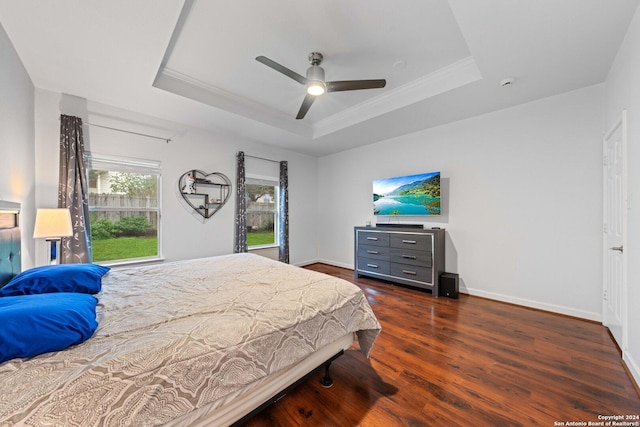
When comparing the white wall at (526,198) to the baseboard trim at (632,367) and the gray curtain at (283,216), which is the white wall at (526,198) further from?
the gray curtain at (283,216)

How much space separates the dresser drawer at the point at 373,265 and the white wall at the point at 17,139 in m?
4.18

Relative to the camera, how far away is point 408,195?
161 inches

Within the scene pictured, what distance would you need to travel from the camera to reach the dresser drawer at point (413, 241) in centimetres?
361

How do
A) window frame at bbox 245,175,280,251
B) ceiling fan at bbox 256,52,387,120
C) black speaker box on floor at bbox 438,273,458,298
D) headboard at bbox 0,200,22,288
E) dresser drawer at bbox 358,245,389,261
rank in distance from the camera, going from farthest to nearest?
1. window frame at bbox 245,175,280,251
2. dresser drawer at bbox 358,245,389,261
3. black speaker box on floor at bbox 438,273,458,298
4. ceiling fan at bbox 256,52,387,120
5. headboard at bbox 0,200,22,288

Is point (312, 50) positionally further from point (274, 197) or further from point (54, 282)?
point (274, 197)

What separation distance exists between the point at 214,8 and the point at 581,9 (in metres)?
2.69

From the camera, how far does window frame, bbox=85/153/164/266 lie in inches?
122

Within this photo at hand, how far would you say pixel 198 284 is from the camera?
1942 millimetres

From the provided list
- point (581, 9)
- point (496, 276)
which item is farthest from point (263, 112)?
point (496, 276)

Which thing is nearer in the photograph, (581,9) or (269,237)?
(581,9)

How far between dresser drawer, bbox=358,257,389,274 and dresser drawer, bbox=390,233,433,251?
38cm

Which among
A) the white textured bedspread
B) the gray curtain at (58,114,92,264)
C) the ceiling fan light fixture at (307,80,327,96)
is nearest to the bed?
the white textured bedspread

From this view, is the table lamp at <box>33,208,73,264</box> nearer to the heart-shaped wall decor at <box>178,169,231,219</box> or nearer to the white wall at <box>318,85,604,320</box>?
the heart-shaped wall decor at <box>178,169,231,219</box>

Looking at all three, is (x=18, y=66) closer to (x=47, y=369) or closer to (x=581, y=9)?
(x=47, y=369)
